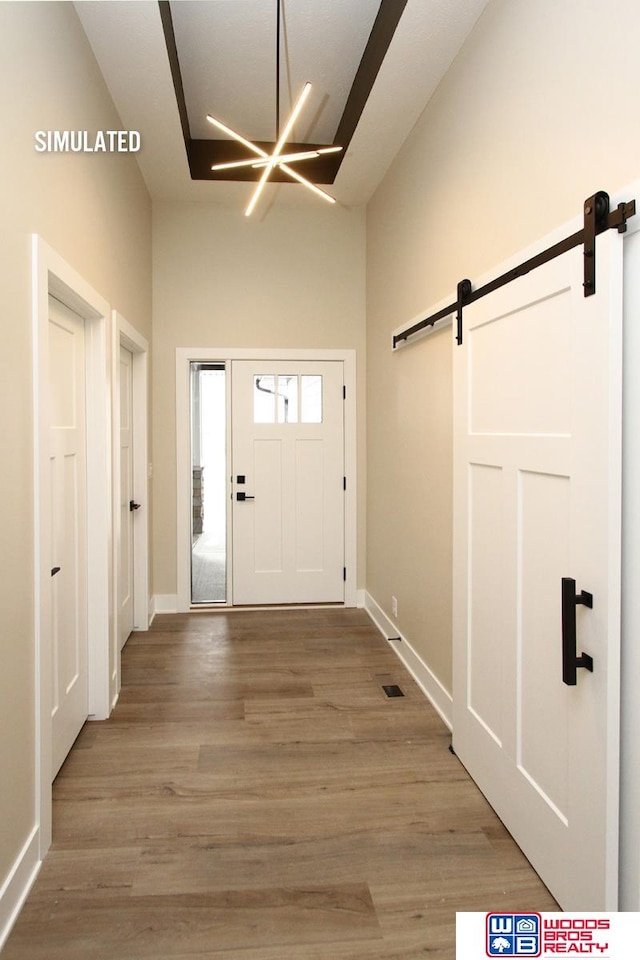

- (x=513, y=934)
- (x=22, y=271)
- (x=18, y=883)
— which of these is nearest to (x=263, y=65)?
(x=22, y=271)

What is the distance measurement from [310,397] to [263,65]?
228 cm

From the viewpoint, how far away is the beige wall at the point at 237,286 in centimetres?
469

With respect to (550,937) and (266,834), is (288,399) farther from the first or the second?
(550,937)

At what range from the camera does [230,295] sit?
4.75m

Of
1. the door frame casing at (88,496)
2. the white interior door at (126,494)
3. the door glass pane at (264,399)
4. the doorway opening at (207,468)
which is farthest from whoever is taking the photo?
the doorway opening at (207,468)

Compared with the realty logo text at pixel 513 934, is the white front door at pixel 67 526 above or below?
above

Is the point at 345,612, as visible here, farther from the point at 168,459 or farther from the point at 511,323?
the point at 511,323

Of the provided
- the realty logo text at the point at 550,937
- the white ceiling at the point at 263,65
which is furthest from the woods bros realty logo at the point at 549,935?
the white ceiling at the point at 263,65

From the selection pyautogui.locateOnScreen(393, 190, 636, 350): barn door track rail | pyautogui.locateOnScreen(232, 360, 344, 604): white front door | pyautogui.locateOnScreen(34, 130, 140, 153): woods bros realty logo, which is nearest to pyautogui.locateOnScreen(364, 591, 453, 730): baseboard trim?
pyautogui.locateOnScreen(232, 360, 344, 604): white front door

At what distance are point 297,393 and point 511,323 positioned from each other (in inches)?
115

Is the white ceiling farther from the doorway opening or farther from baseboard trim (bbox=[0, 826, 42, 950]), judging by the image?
the doorway opening

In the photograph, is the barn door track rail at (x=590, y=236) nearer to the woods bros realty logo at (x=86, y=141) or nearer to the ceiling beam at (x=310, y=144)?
the ceiling beam at (x=310, y=144)

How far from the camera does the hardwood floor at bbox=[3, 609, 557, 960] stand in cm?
170

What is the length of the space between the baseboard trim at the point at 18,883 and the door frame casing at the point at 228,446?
2881 mm
